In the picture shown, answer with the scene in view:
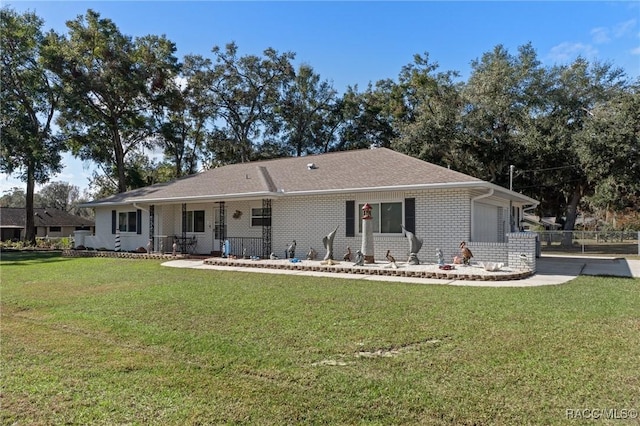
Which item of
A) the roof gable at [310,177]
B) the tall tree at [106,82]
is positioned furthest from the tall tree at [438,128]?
the tall tree at [106,82]

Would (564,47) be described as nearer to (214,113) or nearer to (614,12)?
(614,12)

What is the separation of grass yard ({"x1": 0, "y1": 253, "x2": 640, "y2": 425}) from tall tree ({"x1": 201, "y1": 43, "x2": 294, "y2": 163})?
30550 millimetres

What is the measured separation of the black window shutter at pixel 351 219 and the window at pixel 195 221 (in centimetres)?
731

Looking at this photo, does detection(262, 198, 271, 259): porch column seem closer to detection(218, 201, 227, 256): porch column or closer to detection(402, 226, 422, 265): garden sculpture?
detection(218, 201, 227, 256): porch column

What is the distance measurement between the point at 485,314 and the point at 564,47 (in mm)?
25610

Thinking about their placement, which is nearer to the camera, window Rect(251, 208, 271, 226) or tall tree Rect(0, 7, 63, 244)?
window Rect(251, 208, 271, 226)

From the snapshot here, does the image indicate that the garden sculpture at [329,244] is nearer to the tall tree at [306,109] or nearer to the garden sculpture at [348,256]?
the garden sculpture at [348,256]

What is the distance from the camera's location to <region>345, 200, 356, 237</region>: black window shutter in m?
14.2

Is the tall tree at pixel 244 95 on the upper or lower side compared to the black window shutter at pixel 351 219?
upper

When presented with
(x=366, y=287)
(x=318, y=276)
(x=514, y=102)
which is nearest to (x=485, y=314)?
(x=366, y=287)

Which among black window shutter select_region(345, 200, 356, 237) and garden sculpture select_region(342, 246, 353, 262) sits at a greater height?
black window shutter select_region(345, 200, 356, 237)

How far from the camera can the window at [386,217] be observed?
13.5 meters

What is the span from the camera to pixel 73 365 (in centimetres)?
417

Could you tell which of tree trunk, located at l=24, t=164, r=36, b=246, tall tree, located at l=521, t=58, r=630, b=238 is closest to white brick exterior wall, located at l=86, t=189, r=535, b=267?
tall tree, located at l=521, t=58, r=630, b=238
